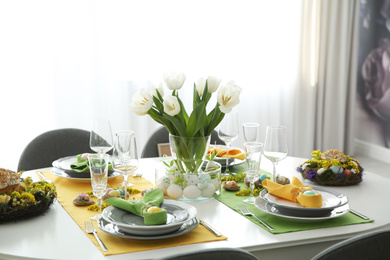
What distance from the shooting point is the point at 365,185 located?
2.00 meters

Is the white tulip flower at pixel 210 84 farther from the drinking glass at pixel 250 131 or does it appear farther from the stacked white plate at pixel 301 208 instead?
the stacked white plate at pixel 301 208

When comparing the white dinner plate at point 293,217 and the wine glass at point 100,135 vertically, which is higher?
the wine glass at point 100,135

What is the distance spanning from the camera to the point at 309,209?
Result: 1.58 metres

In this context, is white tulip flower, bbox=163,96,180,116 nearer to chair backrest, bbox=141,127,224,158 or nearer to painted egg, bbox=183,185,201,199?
painted egg, bbox=183,185,201,199

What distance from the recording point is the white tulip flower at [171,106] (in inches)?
68.6

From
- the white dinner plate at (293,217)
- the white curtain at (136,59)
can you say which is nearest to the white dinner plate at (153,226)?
the white dinner plate at (293,217)

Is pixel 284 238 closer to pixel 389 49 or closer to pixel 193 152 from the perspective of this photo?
pixel 193 152

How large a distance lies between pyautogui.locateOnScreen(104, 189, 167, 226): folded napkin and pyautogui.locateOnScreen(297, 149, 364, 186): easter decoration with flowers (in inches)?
24.3

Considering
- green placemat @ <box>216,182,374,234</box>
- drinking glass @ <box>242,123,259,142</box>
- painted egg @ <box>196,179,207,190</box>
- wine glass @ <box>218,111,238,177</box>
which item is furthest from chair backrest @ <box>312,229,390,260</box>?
wine glass @ <box>218,111,238,177</box>

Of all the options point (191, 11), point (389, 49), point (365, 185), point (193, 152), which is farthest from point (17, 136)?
point (389, 49)

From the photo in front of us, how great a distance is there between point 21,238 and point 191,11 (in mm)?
3015

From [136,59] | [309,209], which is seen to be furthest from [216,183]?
[136,59]

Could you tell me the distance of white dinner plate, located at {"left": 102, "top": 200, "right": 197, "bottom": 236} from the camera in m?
1.44

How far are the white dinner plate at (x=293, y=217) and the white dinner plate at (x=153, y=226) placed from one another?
226 mm
